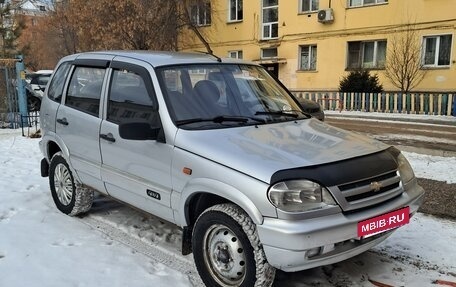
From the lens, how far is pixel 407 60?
19250 millimetres

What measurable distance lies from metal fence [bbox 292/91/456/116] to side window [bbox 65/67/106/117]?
52.4ft

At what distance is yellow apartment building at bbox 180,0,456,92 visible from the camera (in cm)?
1934

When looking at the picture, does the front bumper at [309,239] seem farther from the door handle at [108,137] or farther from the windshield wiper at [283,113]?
the door handle at [108,137]

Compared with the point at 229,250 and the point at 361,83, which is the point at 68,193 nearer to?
the point at 229,250

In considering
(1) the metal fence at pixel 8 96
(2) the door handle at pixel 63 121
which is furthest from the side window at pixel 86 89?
(1) the metal fence at pixel 8 96

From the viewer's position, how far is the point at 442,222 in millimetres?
5027

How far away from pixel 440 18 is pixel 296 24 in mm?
7518

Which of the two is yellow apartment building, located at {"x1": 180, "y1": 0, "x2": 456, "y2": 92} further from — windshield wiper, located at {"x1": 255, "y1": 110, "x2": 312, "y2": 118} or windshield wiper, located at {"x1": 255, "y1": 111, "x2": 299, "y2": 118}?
windshield wiper, located at {"x1": 255, "y1": 111, "x2": 299, "y2": 118}

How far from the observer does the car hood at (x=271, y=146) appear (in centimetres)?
315

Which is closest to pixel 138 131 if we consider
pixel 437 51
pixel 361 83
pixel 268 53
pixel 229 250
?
pixel 229 250

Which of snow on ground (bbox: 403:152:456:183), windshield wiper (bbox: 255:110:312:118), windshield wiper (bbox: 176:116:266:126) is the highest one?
windshield wiper (bbox: 255:110:312:118)

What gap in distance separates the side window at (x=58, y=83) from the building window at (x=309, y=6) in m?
19.9

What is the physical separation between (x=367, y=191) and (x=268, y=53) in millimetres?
23878

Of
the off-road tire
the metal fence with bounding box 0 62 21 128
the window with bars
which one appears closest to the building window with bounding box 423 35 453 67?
the window with bars
